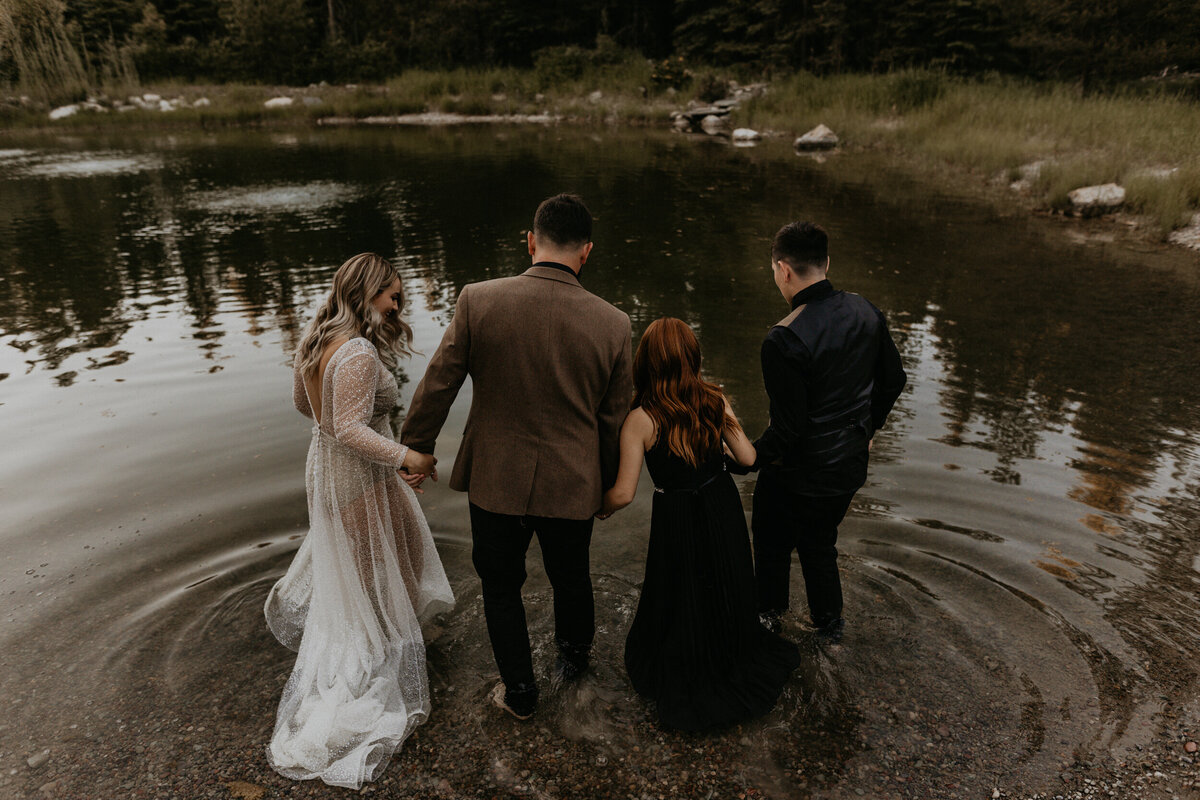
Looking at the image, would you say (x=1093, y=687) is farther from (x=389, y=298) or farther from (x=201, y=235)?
(x=201, y=235)

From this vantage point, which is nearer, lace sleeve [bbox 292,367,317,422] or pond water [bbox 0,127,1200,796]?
pond water [bbox 0,127,1200,796]

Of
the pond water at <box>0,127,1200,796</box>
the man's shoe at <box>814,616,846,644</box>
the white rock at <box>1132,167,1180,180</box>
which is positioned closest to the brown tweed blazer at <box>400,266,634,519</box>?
the pond water at <box>0,127,1200,796</box>

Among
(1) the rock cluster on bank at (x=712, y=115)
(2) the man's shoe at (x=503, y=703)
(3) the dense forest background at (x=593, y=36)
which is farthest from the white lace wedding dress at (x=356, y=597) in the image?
(3) the dense forest background at (x=593, y=36)

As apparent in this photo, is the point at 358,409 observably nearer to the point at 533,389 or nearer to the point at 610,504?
the point at 533,389

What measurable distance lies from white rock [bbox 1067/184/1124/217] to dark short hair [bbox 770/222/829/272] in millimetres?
14259

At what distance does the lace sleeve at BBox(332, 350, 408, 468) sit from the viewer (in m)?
2.99

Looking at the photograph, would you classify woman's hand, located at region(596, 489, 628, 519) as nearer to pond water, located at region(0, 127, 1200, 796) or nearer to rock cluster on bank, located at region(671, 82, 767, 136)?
pond water, located at region(0, 127, 1200, 796)

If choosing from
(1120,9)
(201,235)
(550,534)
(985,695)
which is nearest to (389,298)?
(550,534)

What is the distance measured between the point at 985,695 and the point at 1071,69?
4010 centimetres

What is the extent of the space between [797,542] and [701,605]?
685mm

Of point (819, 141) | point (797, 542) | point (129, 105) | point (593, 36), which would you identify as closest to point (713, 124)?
Answer: point (819, 141)

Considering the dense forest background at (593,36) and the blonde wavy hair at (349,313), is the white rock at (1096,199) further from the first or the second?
the blonde wavy hair at (349,313)

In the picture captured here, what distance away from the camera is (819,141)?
24672mm

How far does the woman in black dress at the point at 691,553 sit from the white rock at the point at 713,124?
2973 centimetres
